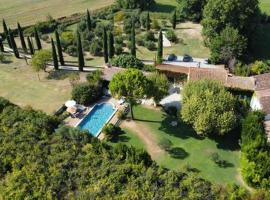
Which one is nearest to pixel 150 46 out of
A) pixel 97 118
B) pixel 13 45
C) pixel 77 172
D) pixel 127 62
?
pixel 127 62

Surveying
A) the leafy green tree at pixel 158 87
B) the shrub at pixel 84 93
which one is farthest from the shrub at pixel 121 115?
the shrub at pixel 84 93

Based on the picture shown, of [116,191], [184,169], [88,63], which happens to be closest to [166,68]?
[88,63]

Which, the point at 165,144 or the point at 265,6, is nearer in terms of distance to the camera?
the point at 165,144

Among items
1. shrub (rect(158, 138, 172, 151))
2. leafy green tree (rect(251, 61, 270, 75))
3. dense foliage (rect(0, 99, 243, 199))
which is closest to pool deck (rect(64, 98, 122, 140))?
shrub (rect(158, 138, 172, 151))

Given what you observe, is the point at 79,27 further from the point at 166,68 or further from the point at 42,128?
the point at 42,128

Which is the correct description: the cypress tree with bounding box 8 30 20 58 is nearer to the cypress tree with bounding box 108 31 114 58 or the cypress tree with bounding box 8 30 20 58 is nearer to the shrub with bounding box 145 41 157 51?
the cypress tree with bounding box 108 31 114 58

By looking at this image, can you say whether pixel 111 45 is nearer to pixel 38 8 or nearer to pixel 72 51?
pixel 72 51
